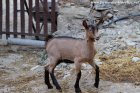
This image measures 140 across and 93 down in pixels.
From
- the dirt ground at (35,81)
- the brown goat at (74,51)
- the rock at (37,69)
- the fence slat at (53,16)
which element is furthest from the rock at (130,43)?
the fence slat at (53,16)

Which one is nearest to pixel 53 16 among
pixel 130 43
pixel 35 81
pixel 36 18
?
pixel 36 18

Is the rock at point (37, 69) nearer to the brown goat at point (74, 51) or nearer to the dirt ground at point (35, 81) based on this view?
the dirt ground at point (35, 81)

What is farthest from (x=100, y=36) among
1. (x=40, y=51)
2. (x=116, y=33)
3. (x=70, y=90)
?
(x=70, y=90)

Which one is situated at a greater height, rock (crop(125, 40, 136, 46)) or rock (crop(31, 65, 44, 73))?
rock (crop(125, 40, 136, 46))

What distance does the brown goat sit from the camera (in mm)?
5984

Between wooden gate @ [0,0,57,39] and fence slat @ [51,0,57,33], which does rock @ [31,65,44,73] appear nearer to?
wooden gate @ [0,0,57,39]

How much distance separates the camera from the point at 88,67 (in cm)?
727

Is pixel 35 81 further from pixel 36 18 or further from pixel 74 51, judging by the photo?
pixel 36 18

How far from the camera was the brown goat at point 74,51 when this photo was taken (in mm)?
5984

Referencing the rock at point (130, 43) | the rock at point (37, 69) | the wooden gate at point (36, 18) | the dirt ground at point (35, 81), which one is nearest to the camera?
the dirt ground at point (35, 81)

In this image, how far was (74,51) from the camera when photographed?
6.08 metres

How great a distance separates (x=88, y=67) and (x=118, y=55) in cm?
71

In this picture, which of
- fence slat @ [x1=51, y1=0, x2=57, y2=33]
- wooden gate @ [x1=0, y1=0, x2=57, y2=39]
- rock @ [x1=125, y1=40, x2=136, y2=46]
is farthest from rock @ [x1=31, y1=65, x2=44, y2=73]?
fence slat @ [x1=51, y1=0, x2=57, y2=33]

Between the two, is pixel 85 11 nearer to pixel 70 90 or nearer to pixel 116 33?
pixel 116 33
